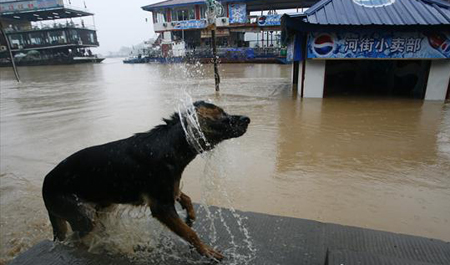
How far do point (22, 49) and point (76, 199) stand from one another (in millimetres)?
73426

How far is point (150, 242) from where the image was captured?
3.00 meters

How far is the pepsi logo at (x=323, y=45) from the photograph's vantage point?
37.7 ft

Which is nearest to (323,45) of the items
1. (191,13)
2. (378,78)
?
(378,78)

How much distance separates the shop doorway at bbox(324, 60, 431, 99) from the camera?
530 inches

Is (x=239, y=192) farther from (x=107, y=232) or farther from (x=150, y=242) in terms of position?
A: (x=107, y=232)

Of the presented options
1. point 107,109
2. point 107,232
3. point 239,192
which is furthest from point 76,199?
point 107,109

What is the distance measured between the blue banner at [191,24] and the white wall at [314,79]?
34595 millimetres

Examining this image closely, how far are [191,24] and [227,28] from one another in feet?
19.1

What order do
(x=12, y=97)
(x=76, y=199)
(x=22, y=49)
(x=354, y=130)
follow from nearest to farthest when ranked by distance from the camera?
(x=76, y=199) < (x=354, y=130) < (x=12, y=97) < (x=22, y=49)

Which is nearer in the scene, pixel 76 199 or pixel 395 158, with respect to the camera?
pixel 76 199

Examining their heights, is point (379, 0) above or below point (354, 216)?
above

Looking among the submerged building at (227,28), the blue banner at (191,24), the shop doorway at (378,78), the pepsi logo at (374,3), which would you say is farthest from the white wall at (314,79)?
the blue banner at (191,24)

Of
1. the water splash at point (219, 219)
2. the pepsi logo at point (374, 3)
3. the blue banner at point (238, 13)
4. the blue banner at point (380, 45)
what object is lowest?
the water splash at point (219, 219)

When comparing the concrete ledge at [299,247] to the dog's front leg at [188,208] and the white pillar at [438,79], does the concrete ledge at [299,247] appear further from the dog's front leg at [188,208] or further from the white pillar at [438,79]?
the white pillar at [438,79]
